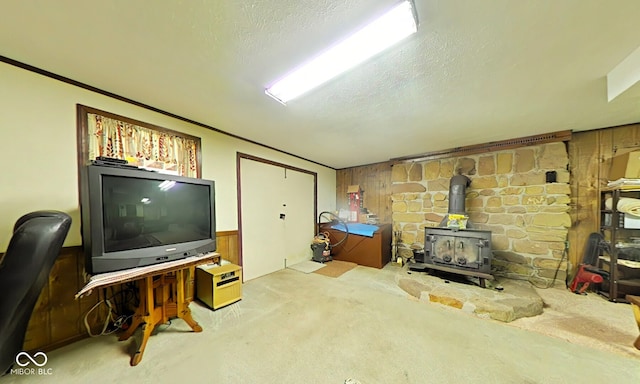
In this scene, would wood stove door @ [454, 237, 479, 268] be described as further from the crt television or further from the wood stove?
the crt television

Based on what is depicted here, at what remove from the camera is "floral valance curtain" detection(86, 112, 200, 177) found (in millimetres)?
1851

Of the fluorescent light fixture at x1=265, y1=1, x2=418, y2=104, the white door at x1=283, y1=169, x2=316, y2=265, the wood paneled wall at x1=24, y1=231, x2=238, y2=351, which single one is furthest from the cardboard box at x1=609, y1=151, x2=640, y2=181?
the wood paneled wall at x1=24, y1=231, x2=238, y2=351

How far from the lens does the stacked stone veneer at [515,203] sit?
2816 mm

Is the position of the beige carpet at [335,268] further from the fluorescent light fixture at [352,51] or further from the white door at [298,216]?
the fluorescent light fixture at [352,51]

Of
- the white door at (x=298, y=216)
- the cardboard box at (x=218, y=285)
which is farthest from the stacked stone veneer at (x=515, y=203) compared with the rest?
the cardboard box at (x=218, y=285)

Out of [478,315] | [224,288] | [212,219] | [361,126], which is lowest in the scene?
[478,315]

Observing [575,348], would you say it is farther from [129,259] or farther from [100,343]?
[100,343]

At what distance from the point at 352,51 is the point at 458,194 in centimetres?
299

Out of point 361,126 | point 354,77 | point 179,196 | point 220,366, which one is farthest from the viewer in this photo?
point 361,126

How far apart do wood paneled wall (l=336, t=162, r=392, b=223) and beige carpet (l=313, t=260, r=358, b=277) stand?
1.29 m

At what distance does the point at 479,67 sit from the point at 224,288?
314 centimetres

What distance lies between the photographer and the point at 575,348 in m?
1.62

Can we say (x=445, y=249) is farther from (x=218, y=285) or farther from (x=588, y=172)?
(x=218, y=285)

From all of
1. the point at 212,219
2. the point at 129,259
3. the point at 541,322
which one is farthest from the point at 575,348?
the point at 129,259
